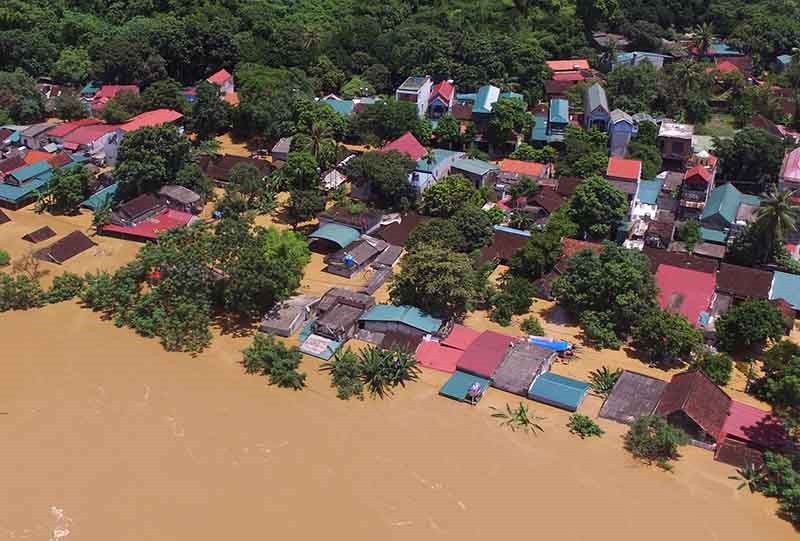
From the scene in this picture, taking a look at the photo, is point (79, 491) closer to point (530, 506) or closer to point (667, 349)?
point (530, 506)

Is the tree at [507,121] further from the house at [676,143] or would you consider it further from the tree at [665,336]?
the tree at [665,336]

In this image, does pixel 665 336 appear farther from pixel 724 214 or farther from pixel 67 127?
pixel 67 127

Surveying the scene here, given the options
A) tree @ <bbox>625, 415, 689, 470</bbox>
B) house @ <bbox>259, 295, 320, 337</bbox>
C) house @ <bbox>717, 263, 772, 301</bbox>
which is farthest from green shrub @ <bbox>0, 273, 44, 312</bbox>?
house @ <bbox>717, 263, 772, 301</bbox>

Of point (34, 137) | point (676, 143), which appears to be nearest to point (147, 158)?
point (34, 137)

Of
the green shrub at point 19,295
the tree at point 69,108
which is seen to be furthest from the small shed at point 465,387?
the tree at point 69,108

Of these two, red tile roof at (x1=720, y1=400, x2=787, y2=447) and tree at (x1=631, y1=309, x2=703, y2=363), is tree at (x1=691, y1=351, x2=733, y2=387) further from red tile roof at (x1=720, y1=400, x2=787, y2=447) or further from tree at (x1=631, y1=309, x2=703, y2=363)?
red tile roof at (x1=720, y1=400, x2=787, y2=447)
